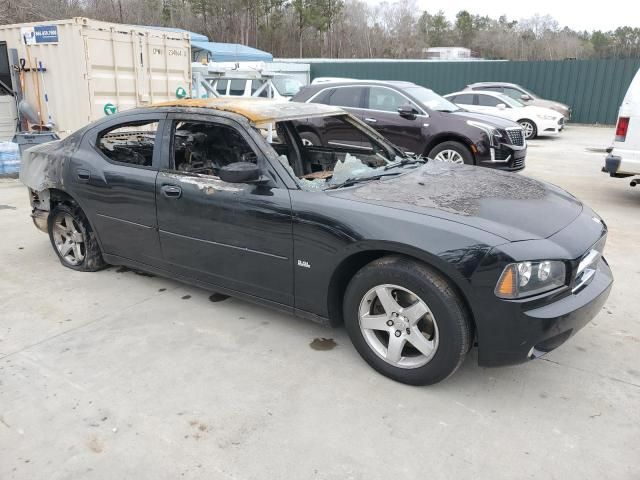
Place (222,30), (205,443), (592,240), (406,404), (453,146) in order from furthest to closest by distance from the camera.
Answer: (222,30), (453,146), (592,240), (406,404), (205,443)

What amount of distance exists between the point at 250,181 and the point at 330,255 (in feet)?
2.42

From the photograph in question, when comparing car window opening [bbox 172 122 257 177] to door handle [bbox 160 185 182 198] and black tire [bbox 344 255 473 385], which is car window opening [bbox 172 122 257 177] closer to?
door handle [bbox 160 185 182 198]

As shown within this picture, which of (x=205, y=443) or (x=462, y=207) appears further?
(x=462, y=207)

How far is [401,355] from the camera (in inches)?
124

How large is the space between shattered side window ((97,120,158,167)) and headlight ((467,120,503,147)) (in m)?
5.36

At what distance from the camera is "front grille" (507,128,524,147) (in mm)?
8645

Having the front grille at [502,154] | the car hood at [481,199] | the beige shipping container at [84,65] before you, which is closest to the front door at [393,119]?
the front grille at [502,154]

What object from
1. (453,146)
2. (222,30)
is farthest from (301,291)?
(222,30)

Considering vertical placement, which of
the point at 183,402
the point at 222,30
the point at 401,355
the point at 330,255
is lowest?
the point at 183,402

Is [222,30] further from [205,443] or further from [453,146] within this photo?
[205,443]

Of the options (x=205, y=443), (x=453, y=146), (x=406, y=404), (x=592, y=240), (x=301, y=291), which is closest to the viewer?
(x=205, y=443)

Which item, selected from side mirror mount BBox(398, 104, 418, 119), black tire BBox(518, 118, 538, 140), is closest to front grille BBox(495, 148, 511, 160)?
side mirror mount BBox(398, 104, 418, 119)

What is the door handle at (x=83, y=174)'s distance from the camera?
448 centimetres

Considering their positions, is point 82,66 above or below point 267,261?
above
